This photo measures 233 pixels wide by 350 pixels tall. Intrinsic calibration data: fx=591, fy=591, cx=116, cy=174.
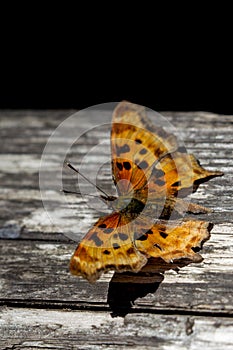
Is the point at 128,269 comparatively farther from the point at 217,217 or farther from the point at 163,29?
the point at 163,29

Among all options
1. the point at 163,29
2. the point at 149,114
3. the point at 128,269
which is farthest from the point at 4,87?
the point at 128,269

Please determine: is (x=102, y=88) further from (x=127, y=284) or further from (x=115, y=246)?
(x=127, y=284)

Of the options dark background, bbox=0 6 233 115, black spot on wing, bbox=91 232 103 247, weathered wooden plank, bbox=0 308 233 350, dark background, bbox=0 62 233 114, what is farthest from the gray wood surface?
dark background, bbox=0 6 233 115

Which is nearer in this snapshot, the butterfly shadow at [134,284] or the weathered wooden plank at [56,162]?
the butterfly shadow at [134,284]

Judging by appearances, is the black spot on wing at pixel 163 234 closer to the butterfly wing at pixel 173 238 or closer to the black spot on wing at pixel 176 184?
the butterfly wing at pixel 173 238

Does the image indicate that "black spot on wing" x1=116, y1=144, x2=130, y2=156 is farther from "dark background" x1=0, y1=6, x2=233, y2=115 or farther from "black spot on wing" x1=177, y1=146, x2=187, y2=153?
"dark background" x1=0, y1=6, x2=233, y2=115

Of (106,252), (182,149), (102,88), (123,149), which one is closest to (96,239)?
(106,252)

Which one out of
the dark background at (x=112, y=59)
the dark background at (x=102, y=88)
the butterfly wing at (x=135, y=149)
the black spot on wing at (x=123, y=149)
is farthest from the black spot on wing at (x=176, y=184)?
the dark background at (x=112, y=59)

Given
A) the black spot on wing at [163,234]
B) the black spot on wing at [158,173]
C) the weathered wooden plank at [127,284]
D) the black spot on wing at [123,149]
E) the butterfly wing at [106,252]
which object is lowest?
the weathered wooden plank at [127,284]
